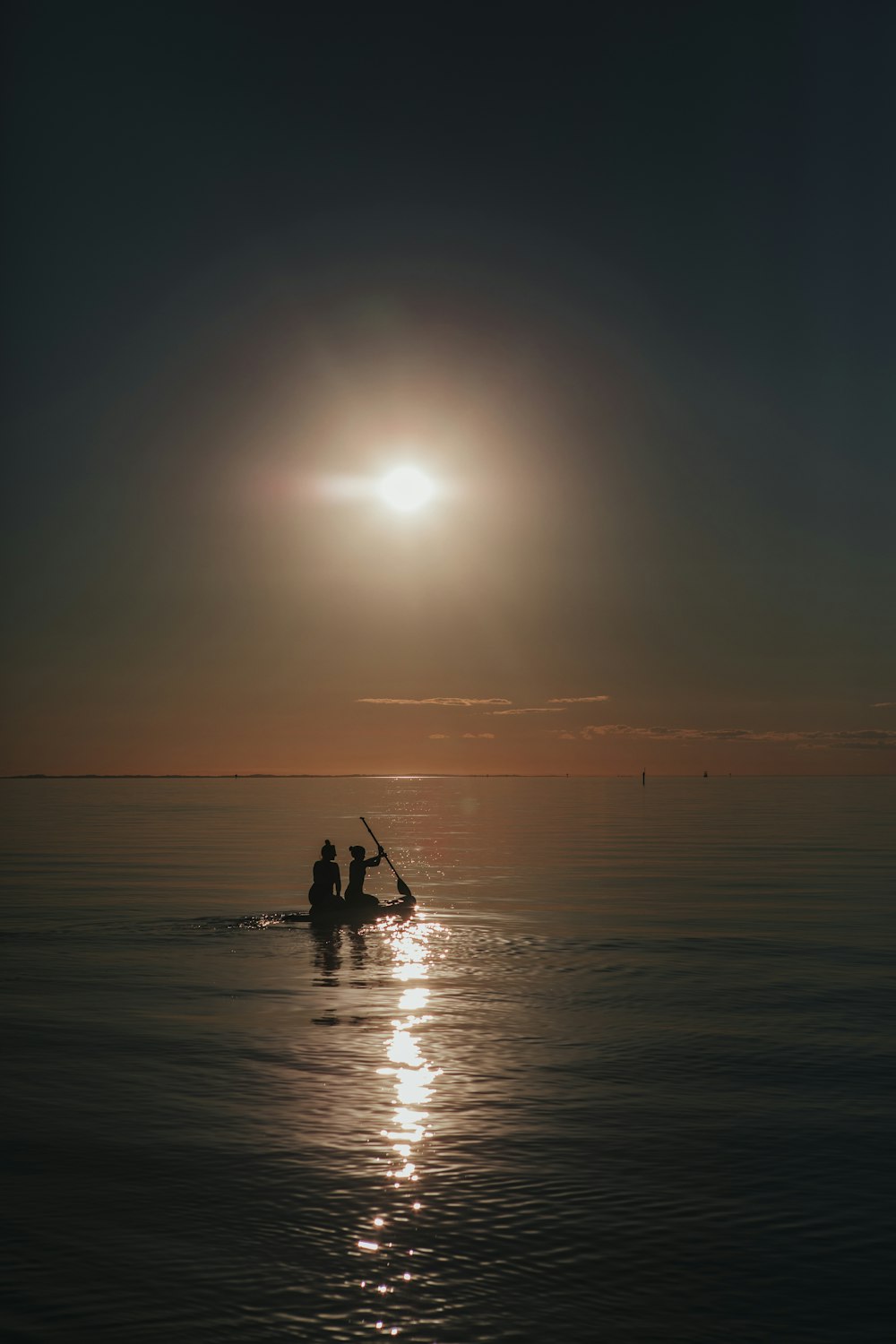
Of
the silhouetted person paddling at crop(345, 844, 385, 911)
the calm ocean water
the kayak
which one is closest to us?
the calm ocean water

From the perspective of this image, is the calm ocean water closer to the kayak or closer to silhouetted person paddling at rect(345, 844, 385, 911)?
the kayak

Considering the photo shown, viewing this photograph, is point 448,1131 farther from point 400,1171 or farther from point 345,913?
point 345,913

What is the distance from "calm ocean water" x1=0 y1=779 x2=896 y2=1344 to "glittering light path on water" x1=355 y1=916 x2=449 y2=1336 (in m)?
0.04

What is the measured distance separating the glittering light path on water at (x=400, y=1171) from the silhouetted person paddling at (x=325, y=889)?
37.3 feet

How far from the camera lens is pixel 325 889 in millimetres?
34656

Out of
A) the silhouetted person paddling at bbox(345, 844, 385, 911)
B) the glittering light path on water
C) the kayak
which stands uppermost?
the silhouetted person paddling at bbox(345, 844, 385, 911)

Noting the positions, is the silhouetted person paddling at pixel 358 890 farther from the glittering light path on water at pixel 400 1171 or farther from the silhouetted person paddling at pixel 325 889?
the glittering light path on water at pixel 400 1171

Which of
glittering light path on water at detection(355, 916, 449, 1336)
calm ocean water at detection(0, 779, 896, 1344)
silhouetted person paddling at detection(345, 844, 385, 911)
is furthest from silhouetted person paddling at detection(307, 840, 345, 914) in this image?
glittering light path on water at detection(355, 916, 449, 1336)

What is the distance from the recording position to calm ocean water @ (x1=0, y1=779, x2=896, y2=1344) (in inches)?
380

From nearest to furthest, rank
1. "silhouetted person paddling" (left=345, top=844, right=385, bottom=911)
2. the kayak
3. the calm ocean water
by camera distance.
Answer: the calm ocean water
the kayak
"silhouetted person paddling" (left=345, top=844, right=385, bottom=911)

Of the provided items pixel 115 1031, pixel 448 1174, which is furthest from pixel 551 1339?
pixel 115 1031

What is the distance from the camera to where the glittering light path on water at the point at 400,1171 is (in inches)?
381

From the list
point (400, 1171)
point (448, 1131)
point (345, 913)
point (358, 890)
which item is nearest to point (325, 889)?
point (345, 913)

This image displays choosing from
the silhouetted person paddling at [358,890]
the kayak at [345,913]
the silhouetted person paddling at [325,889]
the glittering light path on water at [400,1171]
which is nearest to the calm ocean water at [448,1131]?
the glittering light path on water at [400,1171]
